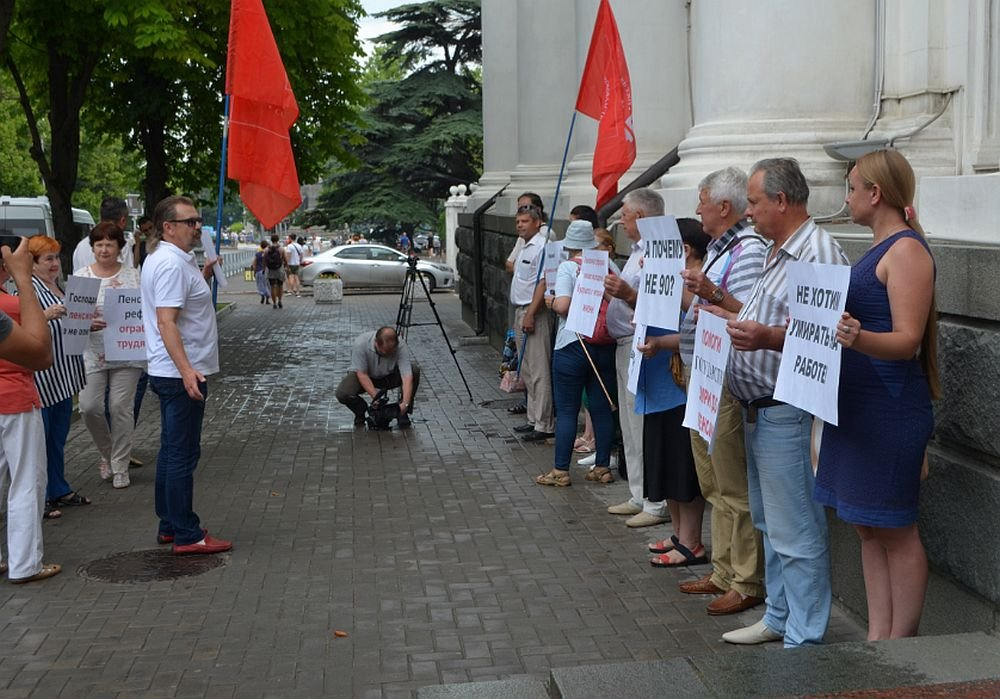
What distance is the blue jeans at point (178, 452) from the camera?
7445 millimetres

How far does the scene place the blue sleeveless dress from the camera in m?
4.59

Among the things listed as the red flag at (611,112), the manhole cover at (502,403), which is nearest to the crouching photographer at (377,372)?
the manhole cover at (502,403)

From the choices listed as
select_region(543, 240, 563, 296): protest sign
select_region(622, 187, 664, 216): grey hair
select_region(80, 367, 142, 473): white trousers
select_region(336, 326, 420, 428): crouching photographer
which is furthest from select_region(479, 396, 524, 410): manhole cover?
select_region(622, 187, 664, 216): grey hair

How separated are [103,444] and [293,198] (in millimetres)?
2351

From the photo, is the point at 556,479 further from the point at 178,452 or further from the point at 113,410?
the point at 113,410

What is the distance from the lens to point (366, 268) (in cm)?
4041

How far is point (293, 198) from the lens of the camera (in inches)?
365

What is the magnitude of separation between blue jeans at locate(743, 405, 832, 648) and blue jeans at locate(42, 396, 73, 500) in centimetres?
505

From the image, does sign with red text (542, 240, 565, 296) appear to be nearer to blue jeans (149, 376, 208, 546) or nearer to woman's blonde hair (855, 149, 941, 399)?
blue jeans (149, 376, 208, 546)

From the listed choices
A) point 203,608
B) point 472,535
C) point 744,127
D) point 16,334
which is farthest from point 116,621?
point 744,127

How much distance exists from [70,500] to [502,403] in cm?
579

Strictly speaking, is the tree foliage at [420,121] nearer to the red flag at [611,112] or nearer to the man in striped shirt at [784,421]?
the red flag at [611,112]

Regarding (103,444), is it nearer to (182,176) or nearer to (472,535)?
(472,535)

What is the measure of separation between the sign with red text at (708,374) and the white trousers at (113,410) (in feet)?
17.0
